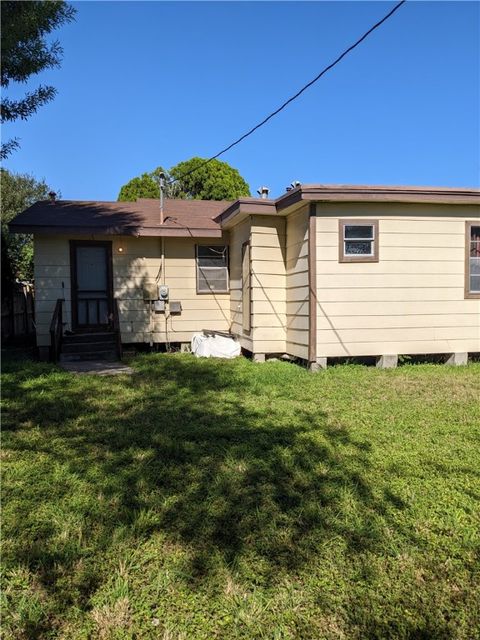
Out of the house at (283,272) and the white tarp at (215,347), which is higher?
the house at (283,272)

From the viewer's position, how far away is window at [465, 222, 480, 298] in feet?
26.0

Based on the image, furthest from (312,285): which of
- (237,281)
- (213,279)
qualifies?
(213,279)

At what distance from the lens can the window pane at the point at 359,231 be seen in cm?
757

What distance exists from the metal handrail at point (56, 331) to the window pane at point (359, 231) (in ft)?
17.7

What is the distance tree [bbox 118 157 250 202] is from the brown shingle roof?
13.7 meters

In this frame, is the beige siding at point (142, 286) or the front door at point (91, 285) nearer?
the beige siding at point (142, 286)

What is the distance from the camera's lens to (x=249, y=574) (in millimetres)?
2201

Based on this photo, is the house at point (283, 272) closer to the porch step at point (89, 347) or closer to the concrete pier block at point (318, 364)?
the concrete pier block at point (318, 364)

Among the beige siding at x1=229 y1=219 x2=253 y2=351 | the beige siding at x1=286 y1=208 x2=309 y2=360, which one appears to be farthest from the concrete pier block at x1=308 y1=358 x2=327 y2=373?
the beige siding at x1=229 y1=219 x2=253 y2=351

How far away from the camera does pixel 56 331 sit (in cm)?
855

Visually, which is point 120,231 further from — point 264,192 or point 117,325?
point 264,192

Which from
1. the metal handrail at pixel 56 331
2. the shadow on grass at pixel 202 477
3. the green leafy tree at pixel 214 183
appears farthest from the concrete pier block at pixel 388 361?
the green leafy tree at pixel 214 183

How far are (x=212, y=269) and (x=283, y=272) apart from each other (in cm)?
220

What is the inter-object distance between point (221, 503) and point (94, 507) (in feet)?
2.53
